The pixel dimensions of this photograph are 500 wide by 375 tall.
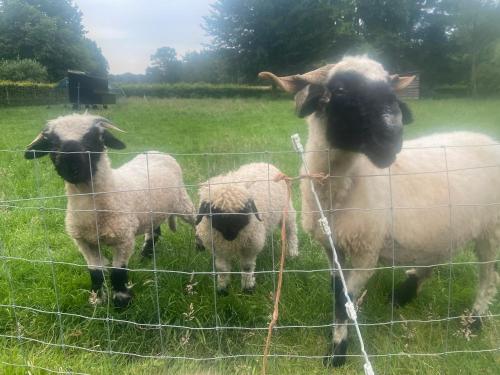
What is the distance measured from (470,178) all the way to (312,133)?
4.40ft

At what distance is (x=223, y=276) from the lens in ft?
13.8

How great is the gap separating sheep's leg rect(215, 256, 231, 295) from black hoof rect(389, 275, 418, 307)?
146 centimetres

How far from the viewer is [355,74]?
2574 millimetres

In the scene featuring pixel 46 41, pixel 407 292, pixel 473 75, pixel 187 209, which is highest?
pixel 46 41

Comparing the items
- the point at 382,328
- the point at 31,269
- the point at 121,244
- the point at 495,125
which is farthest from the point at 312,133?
the point at 495,125

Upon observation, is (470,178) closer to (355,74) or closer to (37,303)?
(355,74)

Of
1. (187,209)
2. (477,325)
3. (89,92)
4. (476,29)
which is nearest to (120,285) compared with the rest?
(187,209)

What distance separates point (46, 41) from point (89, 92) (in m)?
12.2

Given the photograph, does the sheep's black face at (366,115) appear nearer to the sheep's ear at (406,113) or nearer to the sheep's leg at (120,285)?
the sheep's ear at (406,113)

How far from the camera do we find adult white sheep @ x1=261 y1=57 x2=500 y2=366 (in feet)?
8.37

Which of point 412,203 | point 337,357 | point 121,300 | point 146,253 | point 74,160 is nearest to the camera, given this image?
point 337,357

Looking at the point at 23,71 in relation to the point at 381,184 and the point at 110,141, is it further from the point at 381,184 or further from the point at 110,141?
the point at 381,184

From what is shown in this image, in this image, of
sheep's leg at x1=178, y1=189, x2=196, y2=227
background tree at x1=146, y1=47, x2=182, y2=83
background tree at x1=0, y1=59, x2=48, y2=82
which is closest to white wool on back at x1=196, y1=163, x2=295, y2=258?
sheep's leg at x1=178, y1=189, x2=196, y2=227

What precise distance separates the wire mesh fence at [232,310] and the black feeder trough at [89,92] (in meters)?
8.23
